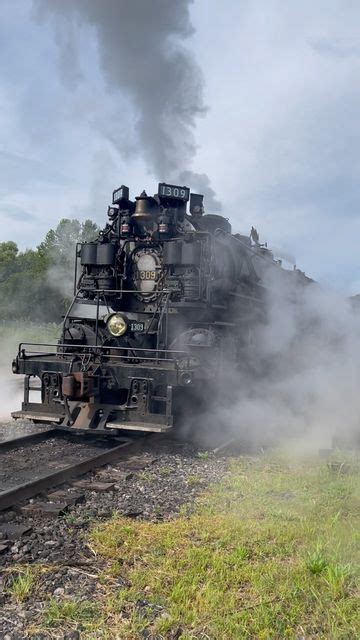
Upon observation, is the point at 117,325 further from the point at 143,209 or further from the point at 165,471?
the point at 165,471

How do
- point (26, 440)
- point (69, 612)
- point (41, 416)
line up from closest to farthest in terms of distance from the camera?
point (69, 612), point (26, 440), point (41, 416)

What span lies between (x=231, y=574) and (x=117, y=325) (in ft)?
17.2


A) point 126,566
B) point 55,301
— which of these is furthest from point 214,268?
point 55,301

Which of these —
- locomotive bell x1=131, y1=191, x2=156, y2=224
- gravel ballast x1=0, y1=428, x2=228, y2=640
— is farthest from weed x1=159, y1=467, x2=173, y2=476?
locomotive bell x1=131, y1=191, x2=156, y2=224

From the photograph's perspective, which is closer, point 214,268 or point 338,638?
point 338,638

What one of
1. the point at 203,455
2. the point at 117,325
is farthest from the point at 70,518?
the point at 117,325

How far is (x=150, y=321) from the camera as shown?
844 cm

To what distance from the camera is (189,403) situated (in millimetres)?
7898

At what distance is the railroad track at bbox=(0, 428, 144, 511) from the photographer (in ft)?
16.8

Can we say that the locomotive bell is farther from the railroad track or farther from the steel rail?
the steel rail

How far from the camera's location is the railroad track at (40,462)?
16.8 ft

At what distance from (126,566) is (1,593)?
77 centimetres

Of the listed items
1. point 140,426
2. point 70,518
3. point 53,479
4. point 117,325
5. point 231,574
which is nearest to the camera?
point 231,574

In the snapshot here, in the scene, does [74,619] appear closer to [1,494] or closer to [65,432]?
[1,494]
